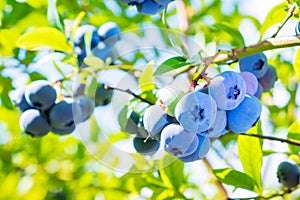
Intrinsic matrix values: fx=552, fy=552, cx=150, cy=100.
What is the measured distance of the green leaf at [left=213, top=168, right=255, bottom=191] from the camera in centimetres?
145

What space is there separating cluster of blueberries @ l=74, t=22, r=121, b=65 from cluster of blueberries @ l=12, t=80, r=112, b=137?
0.10 metres

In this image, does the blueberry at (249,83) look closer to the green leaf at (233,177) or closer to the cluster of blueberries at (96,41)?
the green leaf at (233,177)

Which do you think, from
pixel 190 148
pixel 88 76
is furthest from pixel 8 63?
pixel 190 148

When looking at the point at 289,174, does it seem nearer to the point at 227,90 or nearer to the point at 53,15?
the point at 227,90

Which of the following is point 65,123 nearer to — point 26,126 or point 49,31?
point 26,126

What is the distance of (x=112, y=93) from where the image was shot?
1.61 metres

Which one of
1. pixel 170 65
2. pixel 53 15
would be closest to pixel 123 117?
pixel 170 65

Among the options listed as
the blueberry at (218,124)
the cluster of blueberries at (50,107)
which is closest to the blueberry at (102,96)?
the cluster of blueberries at (50,107)

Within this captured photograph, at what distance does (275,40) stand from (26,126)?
851 mm

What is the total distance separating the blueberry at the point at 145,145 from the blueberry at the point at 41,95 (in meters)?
0.38

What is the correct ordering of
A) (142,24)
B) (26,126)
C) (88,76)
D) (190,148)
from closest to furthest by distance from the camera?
(190,148) → (88,76) → (26,126) → (142,24)

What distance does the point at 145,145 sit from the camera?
132cm

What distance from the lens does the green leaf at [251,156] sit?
1496 mm

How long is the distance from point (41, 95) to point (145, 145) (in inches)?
17.5
